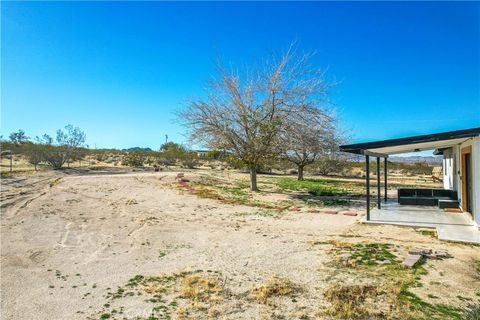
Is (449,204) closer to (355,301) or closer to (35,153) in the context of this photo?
(355,301)

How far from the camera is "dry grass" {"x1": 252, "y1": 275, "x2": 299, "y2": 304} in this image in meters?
5.57

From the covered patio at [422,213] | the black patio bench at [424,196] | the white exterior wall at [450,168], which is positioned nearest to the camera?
the covered patio at [422,213]

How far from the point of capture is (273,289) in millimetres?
5777

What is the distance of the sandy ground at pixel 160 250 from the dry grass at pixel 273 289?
0.15 meters

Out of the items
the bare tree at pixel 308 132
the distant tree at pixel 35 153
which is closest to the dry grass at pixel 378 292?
the bare tree at pixel 308 132

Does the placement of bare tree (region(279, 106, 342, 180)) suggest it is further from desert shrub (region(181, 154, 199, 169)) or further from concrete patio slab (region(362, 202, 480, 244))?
desert shrub (region(181, 154, 199, 169))

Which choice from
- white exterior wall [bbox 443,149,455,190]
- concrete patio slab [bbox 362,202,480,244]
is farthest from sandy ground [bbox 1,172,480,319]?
white exterior wall [bbox 443,149,455,190]

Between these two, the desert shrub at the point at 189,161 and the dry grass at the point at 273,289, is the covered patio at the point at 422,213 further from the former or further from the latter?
the desert shrub at the point at 189,161

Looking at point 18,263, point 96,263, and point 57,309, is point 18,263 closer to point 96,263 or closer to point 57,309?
point 96,263

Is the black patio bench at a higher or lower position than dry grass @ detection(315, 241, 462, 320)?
higher

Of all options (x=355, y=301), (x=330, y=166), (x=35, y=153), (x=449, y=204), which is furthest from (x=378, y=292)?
(x=330, y=166)

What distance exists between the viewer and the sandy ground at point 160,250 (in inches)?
221

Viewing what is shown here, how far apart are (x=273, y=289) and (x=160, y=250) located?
3.69 meters

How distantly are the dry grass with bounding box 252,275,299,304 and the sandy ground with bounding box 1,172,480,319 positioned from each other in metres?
0.15
